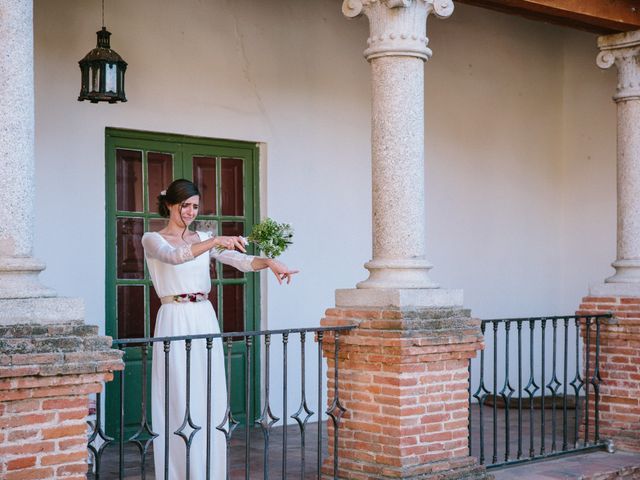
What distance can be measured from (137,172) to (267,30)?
1779mm

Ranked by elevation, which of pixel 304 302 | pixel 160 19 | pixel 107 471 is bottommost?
pixel 107 471

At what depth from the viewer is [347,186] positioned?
9.23 meters

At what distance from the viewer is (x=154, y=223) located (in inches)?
315

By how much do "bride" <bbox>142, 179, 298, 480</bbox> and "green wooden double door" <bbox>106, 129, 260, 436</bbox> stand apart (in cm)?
168

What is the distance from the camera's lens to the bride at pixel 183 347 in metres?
5.61

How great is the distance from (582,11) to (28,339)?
510 centimetres

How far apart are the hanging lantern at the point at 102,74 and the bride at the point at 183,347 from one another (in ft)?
5.67

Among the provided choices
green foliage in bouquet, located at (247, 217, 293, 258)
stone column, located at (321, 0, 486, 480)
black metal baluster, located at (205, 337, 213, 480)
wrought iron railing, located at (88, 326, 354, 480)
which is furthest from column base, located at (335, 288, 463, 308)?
black metal baluster, located at (205, 337, 213, 480)

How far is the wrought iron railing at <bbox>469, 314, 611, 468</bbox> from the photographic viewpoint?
730cm

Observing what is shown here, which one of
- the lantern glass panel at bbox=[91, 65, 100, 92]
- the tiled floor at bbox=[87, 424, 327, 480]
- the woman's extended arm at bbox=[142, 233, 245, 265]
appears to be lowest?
the tiled floor at bbox=[87, 424, 327, 480]

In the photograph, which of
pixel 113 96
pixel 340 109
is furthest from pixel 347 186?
pixel 113 96

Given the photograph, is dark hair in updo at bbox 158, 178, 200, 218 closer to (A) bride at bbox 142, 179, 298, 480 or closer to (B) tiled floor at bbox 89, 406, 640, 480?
(A) bride at bbox 142, 179, 298, 480

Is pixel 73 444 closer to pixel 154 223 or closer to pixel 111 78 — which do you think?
pixel 111 78

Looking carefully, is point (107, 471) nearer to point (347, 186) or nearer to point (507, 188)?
point (347, 186)
